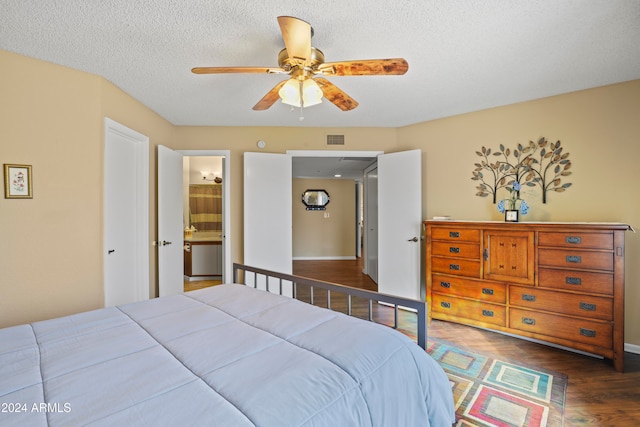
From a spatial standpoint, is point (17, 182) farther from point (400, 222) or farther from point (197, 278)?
point (400, 222)

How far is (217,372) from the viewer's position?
1033 millimetres

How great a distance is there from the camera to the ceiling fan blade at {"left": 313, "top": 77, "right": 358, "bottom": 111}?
6.49 ft

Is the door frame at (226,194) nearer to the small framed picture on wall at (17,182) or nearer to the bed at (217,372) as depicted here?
the small framed picture on wall at (17,182)

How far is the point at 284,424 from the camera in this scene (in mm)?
830

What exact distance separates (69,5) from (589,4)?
283cm

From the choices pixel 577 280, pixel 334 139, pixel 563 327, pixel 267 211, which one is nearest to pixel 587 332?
pixel 563 327

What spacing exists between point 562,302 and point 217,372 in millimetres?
2826

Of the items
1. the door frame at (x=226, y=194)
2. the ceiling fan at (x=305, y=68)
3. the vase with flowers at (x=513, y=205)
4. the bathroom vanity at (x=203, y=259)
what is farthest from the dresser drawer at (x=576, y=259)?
the bathroom vanity at (x=203, y=259)

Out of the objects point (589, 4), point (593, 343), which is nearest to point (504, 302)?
point (593, 343)

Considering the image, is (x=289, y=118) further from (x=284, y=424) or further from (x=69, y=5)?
(x=284, y=424)

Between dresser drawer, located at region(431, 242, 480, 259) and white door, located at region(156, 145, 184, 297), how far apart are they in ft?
9.92

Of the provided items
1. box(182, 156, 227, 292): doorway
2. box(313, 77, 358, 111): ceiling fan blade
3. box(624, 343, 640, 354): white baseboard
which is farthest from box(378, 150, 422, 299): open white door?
box(182, 156, 227, 292): doorway

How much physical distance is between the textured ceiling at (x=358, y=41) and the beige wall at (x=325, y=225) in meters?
4.76

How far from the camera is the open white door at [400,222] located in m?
3.62
